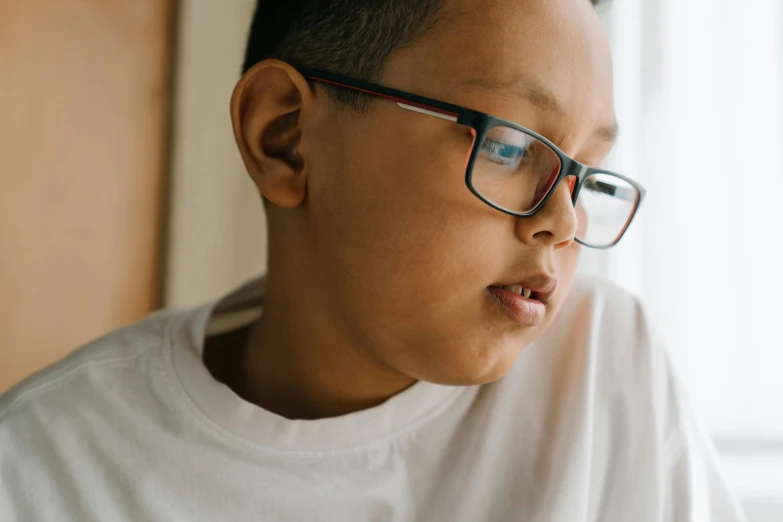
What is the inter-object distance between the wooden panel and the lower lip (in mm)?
885

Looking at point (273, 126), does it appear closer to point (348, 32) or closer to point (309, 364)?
point (348, 32)

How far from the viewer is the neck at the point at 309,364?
2.97 ft

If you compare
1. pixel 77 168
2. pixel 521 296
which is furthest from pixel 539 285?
pixel 77 168

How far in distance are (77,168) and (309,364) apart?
710 mm

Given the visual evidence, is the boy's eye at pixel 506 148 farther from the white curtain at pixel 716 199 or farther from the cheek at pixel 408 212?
the white curtain at pixel 716 199

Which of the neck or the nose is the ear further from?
the nose

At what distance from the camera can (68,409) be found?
0.91m

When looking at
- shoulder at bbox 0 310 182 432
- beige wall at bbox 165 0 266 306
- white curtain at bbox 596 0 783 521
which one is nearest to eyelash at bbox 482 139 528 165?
shoulder at bbox 0 310 182 432

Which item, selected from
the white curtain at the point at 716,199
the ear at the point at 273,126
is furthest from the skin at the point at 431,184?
the white curtain at the point at 716,199

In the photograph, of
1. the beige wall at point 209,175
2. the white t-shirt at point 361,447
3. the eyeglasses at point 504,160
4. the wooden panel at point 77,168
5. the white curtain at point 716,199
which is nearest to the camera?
the eyeglasses at point 504,160

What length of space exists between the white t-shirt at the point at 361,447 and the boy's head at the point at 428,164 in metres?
0.15

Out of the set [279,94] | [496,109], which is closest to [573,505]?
[496,109]

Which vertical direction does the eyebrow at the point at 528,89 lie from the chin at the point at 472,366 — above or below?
above

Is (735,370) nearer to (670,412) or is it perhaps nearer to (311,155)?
(670,412)
